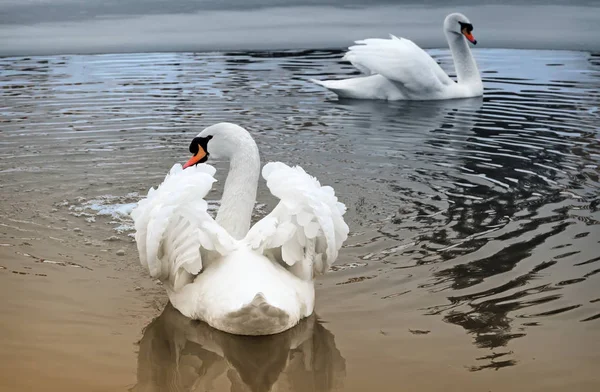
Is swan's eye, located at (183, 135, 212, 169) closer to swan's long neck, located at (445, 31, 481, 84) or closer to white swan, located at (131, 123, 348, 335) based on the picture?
white swan, located at (131, 123, 348, 335)

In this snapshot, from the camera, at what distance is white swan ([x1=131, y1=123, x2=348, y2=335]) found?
13.7 feet

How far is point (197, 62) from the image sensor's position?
1884 centimetres

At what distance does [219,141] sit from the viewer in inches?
217

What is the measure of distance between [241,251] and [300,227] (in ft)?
1.10

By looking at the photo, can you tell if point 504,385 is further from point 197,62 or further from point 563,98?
point 197,62

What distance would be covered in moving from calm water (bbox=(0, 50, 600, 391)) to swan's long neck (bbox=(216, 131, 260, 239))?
0.66 meters

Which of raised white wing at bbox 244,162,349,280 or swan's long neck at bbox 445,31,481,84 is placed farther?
swan's long neck at bbox 445,31,481,84

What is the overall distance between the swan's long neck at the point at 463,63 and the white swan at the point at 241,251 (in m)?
9.96

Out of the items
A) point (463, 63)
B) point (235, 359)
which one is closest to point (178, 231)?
point (235, 359)

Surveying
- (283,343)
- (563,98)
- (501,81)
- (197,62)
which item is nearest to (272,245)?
(283,343)

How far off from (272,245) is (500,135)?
620cm

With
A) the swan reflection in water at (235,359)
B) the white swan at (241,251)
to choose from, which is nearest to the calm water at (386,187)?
the swan reflection in water at (235,359)

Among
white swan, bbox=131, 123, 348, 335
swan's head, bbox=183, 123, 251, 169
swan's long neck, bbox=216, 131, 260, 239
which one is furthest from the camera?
swan's head, bbox=183, 123, 251, 169

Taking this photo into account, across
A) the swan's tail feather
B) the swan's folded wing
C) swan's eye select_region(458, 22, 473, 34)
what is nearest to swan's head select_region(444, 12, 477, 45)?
swan's eye select_region(458, 22, 473, 34)
